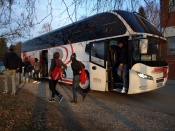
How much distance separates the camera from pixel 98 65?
9164mm

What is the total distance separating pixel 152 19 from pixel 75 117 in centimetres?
338

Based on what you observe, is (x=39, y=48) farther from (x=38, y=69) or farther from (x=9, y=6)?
(x=9, y=6)

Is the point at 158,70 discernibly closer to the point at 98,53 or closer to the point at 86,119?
the point at 98,53

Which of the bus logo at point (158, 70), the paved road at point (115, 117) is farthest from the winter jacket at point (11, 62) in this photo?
the bus logo at point (158, 70)

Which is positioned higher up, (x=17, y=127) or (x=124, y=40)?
(x=124, y=40)

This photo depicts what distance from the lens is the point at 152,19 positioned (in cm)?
422

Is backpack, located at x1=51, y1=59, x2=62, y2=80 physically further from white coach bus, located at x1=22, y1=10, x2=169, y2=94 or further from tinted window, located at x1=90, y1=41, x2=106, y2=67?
tinted window, located at x1=90, y1=41, x2=106, y2=67

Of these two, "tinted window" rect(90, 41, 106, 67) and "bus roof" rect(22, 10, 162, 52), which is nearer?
"bus roof" rect(22, 10, 162, 52)

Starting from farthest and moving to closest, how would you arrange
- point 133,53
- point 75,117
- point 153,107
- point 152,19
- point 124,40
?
1. point 124,40
2. point 133,53
3. point 153,107
4. point 75,117
5. point 152,19

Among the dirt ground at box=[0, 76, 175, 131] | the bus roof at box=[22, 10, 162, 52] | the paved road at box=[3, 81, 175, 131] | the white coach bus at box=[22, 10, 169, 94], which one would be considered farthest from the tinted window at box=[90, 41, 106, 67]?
the dirt ground at box=[0, 76, 175, 131]

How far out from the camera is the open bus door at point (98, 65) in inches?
349

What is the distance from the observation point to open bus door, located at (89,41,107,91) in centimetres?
886

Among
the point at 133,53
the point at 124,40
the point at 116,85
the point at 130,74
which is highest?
the point at 124,40

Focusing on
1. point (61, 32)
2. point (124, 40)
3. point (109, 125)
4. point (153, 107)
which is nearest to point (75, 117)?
point (109, 125)
